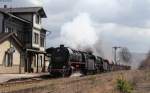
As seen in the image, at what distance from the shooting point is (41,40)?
67625 mm

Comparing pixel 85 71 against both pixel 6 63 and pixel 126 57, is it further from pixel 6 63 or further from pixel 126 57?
pixel 126 57

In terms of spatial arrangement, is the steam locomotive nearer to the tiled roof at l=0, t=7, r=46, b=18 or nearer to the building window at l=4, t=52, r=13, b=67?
the building window at l=4, t=52, r=13, b=67

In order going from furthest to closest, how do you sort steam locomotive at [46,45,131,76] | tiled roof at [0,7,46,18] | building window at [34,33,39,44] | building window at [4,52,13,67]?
building window at [34,33,39,44], tiled roof at [0,7,46,18], building window at [4,52,13,67], steam locomotive at [46,45,131,76]

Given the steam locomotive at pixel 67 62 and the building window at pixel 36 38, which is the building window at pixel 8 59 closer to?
the steam locomotive at pixel 67 62

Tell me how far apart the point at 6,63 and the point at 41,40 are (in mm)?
18367

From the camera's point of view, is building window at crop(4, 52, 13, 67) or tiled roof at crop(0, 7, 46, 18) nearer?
building window at crop(4, 52, 13, 67)

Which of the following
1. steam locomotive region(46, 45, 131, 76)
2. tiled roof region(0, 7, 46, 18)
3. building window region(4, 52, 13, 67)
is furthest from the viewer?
tiled roof region(0, 7, 46, 18)

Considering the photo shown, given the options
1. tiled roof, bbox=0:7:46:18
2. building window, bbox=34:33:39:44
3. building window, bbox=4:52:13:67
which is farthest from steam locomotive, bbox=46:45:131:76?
tiled roof, bbox=0:7:46:18

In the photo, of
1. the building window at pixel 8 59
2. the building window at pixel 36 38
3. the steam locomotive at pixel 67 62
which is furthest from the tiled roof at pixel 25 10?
the steam locomotive at pixel 67 62

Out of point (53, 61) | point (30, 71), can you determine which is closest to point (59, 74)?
point (53, 61)

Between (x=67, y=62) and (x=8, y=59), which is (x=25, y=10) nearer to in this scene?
(x=8, y=59)

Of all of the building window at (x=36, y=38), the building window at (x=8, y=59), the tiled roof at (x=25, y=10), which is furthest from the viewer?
the building window at (x=36, y=38)

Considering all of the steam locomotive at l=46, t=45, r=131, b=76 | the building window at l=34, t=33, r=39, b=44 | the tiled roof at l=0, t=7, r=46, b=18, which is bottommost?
the steam locomotive at l=46, t=45, r=131, b=76

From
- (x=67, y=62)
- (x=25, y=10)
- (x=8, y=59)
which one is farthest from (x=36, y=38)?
(x=67, y=62)
